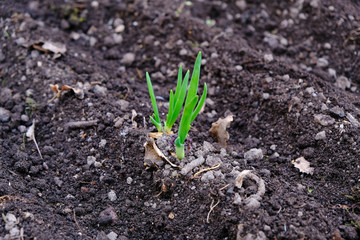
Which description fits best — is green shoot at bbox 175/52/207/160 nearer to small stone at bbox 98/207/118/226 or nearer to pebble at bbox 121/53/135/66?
small stone at bbox 98/207/118/226

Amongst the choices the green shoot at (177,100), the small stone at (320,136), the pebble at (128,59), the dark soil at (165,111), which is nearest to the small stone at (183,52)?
the dark soil at (165,111)

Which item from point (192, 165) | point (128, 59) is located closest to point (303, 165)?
point (192, 165)

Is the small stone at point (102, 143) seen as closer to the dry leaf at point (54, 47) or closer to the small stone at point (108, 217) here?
the small stone at point (108, 217)

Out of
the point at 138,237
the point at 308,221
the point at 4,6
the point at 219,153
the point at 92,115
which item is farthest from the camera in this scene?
the point at 4,6

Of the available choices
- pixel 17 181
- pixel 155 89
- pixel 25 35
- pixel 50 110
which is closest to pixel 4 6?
pixel 25 35

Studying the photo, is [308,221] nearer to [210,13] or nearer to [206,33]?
[206,33]

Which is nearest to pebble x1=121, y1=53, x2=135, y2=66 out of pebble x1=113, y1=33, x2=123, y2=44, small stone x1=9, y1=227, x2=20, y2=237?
pebble x1=113, y1=33, x2=123, y2=44

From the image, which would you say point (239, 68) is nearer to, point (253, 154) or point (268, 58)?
point (268, 58)
